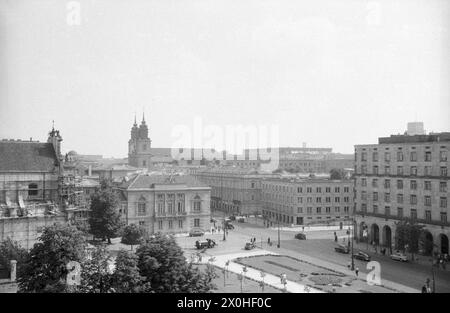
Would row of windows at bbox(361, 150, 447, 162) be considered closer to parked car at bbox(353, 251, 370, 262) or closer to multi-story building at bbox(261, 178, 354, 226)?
parked car at bbox(353, 251, 370, 262)

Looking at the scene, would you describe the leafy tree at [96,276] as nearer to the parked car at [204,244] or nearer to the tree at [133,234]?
the tree at [133,234]

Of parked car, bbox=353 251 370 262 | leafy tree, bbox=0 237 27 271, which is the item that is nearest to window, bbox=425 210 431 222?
parked car, bbox=353 251 370 262

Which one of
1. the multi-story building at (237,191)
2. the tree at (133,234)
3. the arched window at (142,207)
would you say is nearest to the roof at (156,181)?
the arched window at (142,207)

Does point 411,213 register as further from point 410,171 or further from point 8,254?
point 8,254

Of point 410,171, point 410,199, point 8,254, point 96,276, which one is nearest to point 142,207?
point 8,254

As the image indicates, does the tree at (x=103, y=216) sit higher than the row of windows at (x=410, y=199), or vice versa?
the row of windows at (x=410, y=199)

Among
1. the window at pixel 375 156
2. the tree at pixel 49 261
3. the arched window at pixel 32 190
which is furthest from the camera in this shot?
the window at pixel 375 156
